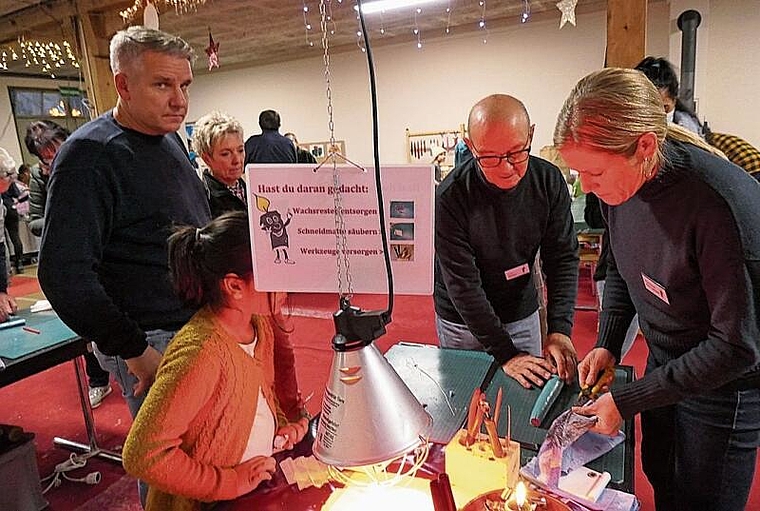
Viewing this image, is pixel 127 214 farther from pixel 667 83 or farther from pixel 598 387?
pixel 667 83

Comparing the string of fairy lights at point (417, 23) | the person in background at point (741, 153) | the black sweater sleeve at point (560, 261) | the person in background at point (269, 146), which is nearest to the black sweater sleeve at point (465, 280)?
the black sweater sleeve at point (560, 261)

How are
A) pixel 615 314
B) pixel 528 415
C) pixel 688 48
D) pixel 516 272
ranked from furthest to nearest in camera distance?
1. pixel 688 48
2. pixel 516 272
3. pixel 615 314
4. pixel 528 415

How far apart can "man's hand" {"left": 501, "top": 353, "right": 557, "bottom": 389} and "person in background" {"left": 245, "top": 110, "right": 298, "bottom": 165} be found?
114 inches

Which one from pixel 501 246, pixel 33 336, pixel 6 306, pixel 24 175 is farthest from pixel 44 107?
pixel 501 246

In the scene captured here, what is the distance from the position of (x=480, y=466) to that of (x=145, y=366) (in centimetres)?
95

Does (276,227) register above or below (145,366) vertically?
above

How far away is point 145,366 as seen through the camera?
1390 millimetres

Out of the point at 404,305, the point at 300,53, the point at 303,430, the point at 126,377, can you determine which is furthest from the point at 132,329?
the point at 300,53

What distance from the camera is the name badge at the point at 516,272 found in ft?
5.47

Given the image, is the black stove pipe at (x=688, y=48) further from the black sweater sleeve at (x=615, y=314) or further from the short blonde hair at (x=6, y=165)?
the short blonde hair at (x=6, y=165)

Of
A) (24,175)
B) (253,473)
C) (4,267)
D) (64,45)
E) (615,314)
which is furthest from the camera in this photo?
(24,175)

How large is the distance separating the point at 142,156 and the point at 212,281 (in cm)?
60

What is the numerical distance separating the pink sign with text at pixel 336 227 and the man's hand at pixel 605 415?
2.04 feet

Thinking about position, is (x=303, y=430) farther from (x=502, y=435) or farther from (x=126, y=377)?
(x=126, y=377)
